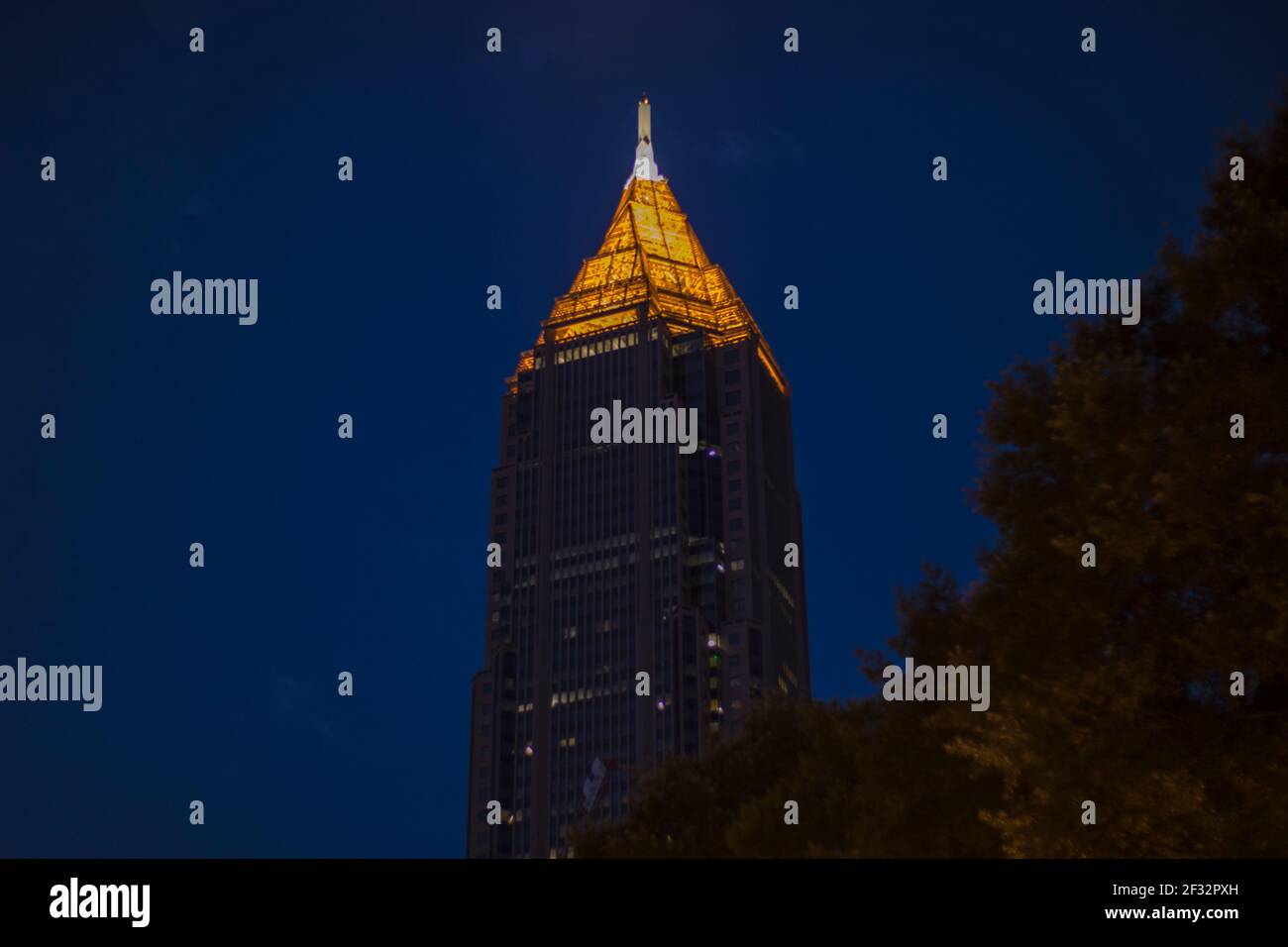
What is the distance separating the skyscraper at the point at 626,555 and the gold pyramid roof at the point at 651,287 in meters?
0.28

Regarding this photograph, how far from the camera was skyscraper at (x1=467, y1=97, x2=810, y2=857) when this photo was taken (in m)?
131

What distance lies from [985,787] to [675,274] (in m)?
133

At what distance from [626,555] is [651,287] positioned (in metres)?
29.0

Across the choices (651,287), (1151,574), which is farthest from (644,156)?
(1151,574)

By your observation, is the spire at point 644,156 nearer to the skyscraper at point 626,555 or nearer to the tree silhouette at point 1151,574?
the skyscraper at point 626,555

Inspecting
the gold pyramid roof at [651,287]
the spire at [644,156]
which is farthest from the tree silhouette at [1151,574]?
the spire at [644,156]

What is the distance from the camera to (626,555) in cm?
13825

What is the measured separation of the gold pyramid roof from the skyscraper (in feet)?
0.91

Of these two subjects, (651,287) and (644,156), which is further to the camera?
(644,156)

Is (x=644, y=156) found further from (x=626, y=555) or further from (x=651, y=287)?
(x=626, y=555)
